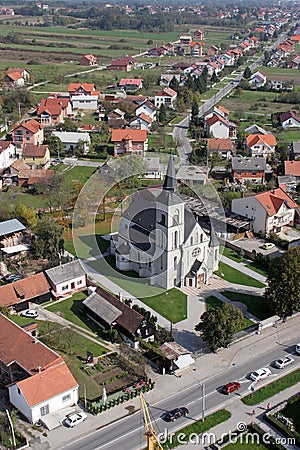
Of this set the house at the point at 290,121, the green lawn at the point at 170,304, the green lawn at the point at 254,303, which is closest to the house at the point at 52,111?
the house at the point at 290,121

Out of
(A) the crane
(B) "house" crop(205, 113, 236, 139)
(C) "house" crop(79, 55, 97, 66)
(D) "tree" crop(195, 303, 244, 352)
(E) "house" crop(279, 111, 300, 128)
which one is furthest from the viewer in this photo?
(C) "house" crop(79, 55, 97, 66)

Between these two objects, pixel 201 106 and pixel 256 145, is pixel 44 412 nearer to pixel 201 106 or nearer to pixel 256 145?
pixel 256 145

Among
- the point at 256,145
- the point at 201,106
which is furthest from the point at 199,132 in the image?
the point at 201,106

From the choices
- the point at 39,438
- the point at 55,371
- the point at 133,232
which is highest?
the point at 133,232

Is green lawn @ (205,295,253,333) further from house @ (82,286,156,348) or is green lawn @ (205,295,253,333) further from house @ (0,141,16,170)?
house @ (0,141,16,170)

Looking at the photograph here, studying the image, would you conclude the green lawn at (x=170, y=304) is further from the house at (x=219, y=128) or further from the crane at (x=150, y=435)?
the house at (x=219, y=128)

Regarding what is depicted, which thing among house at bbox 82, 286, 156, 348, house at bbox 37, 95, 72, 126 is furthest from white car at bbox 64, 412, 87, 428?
house at bbox 37, 95, 72, 126
